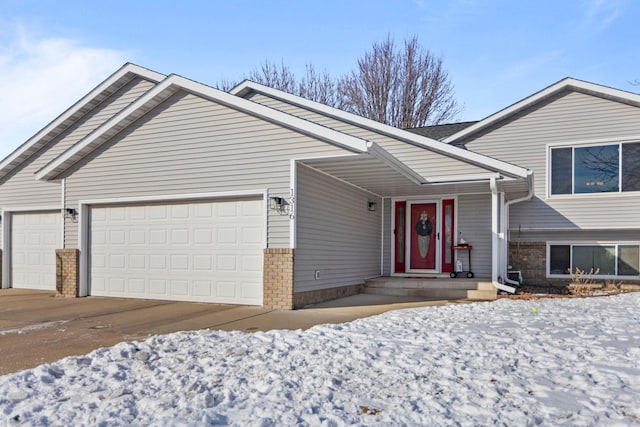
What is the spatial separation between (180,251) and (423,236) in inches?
243

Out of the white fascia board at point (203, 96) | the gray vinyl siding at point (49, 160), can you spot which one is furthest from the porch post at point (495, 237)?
the gray vinyl siding at point (49, 160)

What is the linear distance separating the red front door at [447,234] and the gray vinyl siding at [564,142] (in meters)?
2.08

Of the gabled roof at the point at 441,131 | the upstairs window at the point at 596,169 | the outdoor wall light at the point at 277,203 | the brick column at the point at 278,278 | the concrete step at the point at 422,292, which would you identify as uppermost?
the gabled roof at the point at 441,131

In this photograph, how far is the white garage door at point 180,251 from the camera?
9227mm

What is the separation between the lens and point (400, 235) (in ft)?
42.1

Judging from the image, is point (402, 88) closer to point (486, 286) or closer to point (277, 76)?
point (277, 76)

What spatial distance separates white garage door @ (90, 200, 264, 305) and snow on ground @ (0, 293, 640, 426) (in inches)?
129

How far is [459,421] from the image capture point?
3.37 metres

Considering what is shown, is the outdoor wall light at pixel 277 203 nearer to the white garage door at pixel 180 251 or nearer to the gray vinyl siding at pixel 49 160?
the white garage door at pixel 180 251

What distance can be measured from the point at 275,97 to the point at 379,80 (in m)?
14.5

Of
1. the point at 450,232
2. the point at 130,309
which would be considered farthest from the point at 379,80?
the point at 130,309

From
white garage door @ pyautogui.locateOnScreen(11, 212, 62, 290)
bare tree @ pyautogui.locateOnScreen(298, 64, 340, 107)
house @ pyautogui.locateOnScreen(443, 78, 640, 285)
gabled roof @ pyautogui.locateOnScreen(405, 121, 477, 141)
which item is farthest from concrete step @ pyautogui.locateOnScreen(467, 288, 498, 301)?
bare tree @ pyautogui.locateOnScreen(298, 64, 340, 107)

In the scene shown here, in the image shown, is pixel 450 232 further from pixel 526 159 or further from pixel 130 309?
pixel 130 309

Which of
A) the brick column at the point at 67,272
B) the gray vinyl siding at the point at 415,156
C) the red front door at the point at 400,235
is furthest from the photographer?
the red front door at the point at 400,235
